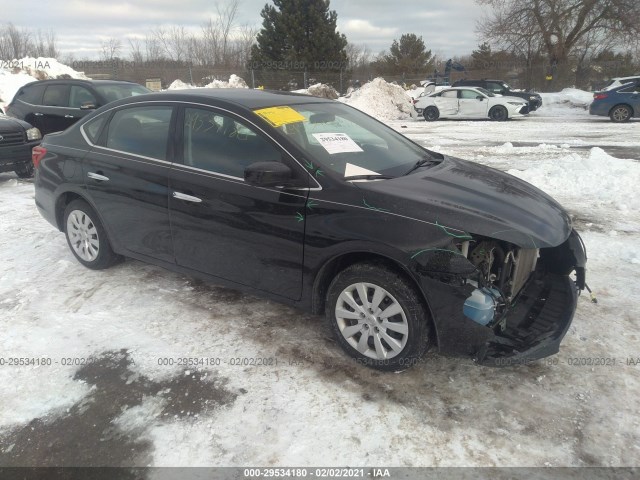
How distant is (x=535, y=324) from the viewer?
302 cm

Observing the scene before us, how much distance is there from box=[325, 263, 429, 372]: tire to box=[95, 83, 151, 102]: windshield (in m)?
7.97

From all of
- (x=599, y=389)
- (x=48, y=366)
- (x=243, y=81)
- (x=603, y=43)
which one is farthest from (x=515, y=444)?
(x=603, y=43)

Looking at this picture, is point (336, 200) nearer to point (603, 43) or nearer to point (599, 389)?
point (599, 389)

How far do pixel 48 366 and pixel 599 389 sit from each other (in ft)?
11.7

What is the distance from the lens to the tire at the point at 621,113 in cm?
1739

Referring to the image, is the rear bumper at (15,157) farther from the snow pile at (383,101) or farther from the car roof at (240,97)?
the snow pile at (383,101)

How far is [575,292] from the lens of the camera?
3.25m

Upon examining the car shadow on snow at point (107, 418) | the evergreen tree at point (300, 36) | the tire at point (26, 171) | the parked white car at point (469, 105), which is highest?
the evergreen tree at point (300, 36)

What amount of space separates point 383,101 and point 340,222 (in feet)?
73.1

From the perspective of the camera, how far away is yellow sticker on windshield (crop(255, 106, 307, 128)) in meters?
3.41

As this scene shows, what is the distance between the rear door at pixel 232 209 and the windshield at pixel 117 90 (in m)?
6.67

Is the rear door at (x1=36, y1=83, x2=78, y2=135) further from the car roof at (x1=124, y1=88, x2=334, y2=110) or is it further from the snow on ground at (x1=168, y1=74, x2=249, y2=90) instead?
the snow on ground at (x1=168, y1=74, x2=249, y2=90)

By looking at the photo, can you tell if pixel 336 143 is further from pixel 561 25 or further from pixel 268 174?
pixel 561 25

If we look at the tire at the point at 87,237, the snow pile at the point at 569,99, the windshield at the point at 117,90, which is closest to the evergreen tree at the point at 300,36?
the snow pile at the point at 569,99
